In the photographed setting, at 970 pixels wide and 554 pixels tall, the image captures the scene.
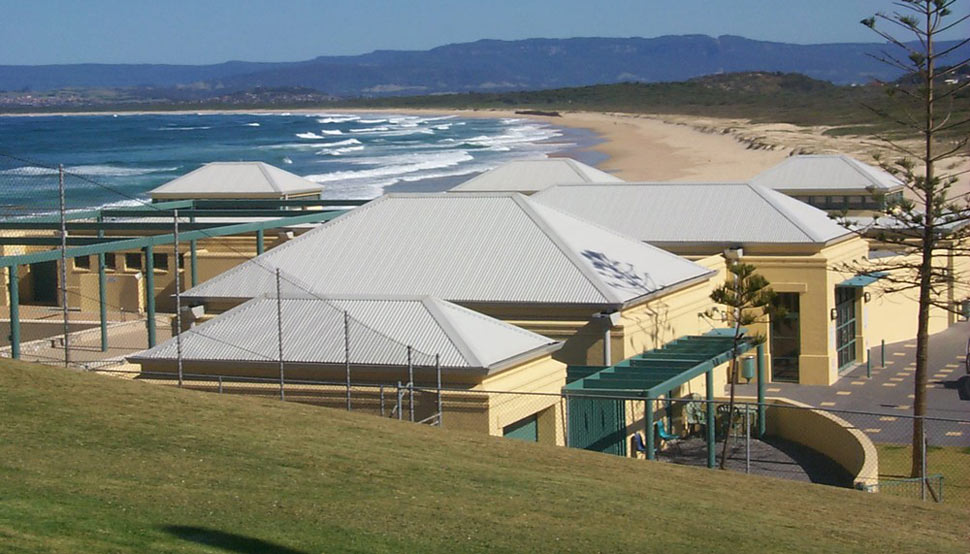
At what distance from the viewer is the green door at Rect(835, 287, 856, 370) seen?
33.7 m

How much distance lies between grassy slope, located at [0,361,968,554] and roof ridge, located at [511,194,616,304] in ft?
27.8

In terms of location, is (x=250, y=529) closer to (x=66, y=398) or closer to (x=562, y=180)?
(x=66, y=398)

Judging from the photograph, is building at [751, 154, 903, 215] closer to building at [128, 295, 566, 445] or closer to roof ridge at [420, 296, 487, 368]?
roof ridge at [420, 296, 487, 368]

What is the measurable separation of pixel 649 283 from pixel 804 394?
250 inches

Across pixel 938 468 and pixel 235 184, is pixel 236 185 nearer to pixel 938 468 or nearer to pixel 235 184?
pixel 235 184

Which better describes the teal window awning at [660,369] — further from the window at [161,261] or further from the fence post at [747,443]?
the window at [161,261]

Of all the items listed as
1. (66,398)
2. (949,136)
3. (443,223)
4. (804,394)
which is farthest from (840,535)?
(949,136)

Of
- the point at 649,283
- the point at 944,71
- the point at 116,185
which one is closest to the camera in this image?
the point at 944,71

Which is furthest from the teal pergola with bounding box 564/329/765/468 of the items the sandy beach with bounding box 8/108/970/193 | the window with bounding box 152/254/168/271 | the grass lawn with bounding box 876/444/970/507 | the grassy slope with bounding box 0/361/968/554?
the sandy beach with bounding box 8/108/970/193

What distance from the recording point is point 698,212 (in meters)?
34.6

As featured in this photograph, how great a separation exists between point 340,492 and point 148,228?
2177cm

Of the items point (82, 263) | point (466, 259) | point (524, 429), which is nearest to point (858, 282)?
point (466, 259)

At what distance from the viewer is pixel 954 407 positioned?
28.6m

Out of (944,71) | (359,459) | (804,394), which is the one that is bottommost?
(804,394)
